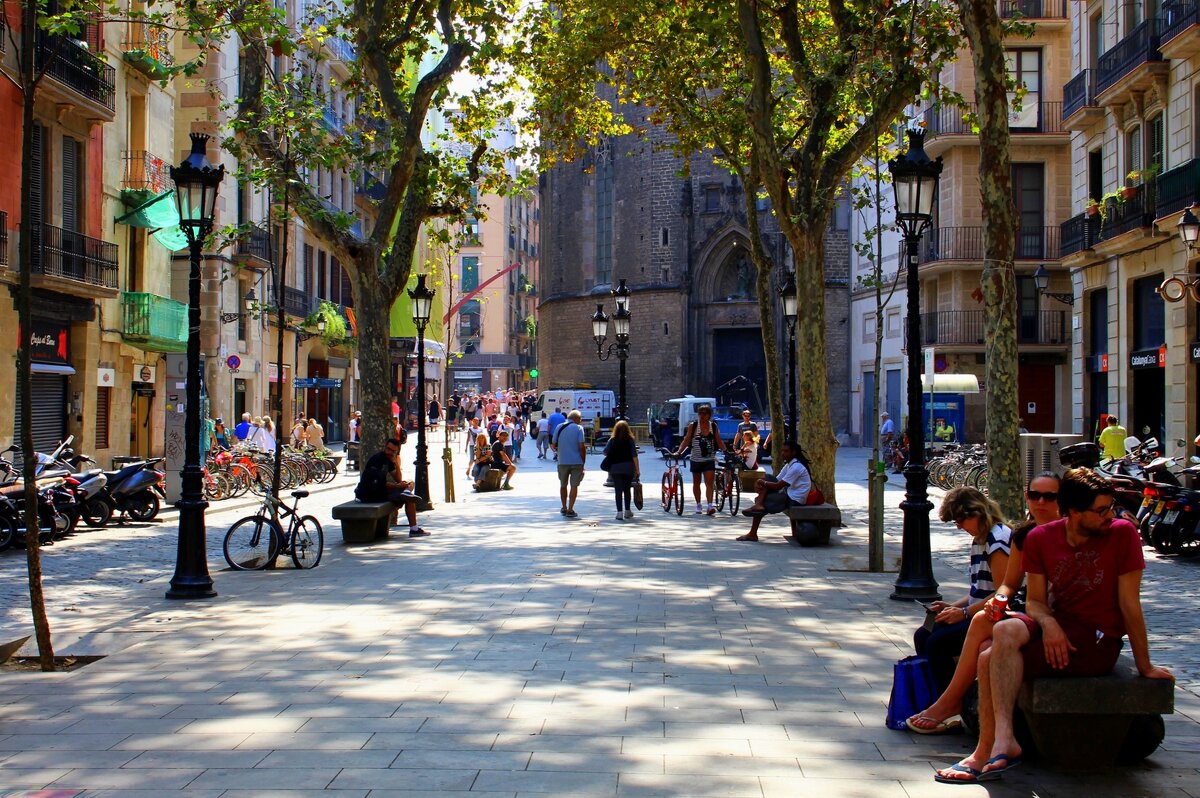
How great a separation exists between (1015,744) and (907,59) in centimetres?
1420

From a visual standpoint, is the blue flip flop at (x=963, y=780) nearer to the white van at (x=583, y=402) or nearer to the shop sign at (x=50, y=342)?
the shop sign at (x=50, y=342)

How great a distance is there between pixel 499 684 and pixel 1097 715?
3.26 metres

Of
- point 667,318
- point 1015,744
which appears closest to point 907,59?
point 1015,744

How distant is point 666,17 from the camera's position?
75.6 ft

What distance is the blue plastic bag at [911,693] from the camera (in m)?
6.29

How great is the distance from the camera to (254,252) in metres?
37.6

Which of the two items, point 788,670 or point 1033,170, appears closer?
point 788,670

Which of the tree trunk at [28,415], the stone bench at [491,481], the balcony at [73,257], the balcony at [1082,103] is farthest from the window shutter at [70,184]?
the balcony at [1082,103]

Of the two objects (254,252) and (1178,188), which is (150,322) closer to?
(254,252)

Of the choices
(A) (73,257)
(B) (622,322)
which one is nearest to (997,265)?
(B) (622,322)

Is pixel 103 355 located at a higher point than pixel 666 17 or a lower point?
lower

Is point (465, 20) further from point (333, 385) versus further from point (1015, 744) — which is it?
point (333, 385)

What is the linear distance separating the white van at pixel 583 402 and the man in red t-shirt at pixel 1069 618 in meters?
44.9

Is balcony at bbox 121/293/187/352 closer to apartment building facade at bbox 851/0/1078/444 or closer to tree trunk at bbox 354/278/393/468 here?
tree trunk at bbox 354/278/393/468
